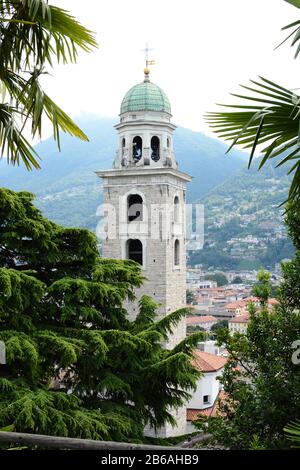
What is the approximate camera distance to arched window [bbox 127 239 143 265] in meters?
23.1

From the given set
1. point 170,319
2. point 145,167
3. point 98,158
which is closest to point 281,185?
point 98,158

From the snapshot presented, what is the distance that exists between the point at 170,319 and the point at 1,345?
3224mm

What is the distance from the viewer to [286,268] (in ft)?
18.3

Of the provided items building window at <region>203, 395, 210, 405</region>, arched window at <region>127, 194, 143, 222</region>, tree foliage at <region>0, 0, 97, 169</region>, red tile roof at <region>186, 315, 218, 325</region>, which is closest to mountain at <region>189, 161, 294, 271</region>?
red tile roof at <region>186, 315, 218, 325</region>

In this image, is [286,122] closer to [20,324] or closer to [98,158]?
[20,324]

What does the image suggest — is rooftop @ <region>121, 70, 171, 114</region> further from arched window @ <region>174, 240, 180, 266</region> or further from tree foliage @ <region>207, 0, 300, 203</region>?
tree foliage @ <region>207, 0, 300, 203</region>

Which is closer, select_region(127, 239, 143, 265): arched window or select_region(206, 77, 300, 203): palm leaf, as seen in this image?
select_region(206, 77, 300, 203): palm leaf

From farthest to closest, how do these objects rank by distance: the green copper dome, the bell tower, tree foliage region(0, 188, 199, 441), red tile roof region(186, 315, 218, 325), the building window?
red tile roof region(186, 315, 218, 325) → the building window → the green copper dome → the bell tower → tree foliage region(0, 188, 199, 441)

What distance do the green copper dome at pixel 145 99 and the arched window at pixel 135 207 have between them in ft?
10.6

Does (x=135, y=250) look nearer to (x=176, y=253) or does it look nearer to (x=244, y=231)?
(x=176, y=253)

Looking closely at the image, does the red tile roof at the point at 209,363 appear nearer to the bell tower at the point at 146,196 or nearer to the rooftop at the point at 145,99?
the bell tower at the point at 146,196

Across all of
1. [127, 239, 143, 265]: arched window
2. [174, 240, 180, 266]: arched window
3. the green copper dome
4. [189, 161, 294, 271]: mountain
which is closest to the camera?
the green copper dome

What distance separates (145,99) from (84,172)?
12376cm

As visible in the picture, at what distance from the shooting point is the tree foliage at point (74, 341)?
7363 mm
